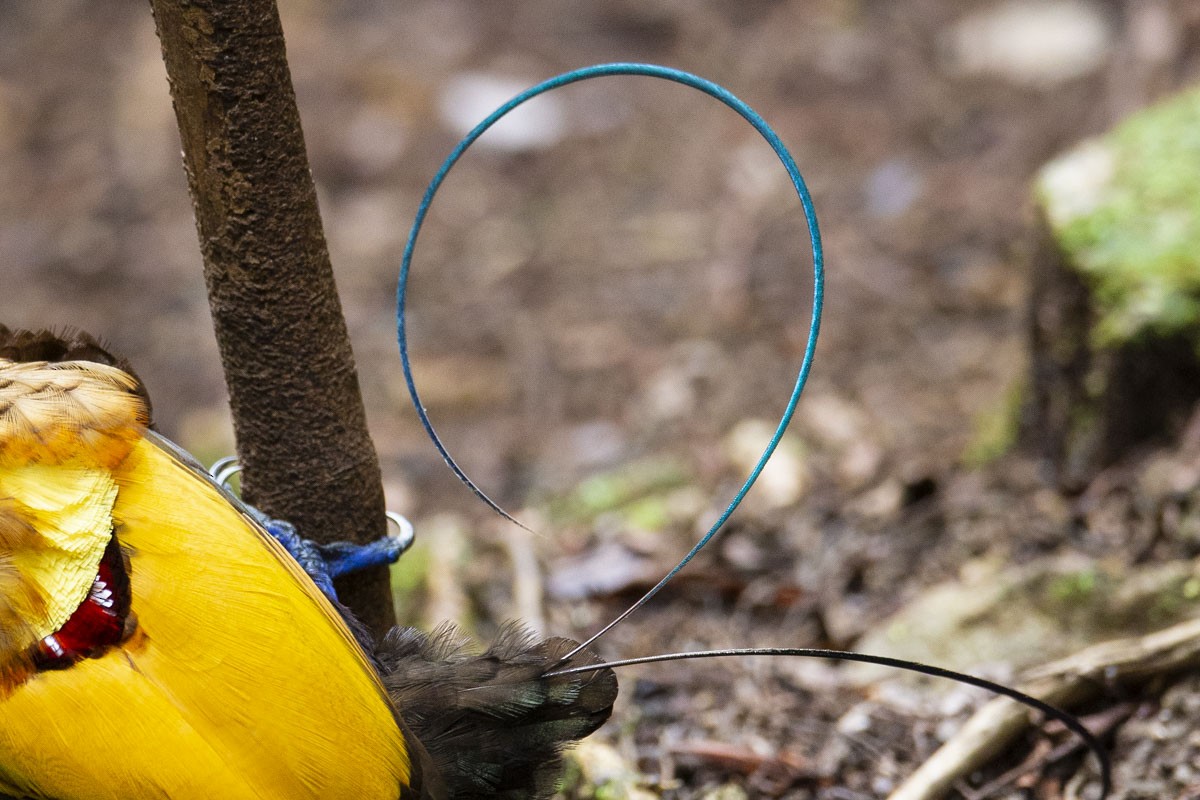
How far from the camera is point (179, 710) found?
1323mm

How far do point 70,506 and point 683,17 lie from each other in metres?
5.85

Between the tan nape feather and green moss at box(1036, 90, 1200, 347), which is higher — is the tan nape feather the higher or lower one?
the higher one

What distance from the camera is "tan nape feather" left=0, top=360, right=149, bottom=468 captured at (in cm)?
137

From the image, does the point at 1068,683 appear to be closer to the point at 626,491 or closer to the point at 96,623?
the point at 96,623

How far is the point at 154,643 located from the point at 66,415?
311 millimetres

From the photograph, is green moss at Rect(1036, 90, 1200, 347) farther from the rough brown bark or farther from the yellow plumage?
the yellow plumage

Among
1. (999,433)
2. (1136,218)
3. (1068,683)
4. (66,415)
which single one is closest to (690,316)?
(999,433)

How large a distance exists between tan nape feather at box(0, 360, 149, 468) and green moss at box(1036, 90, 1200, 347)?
2243 mm

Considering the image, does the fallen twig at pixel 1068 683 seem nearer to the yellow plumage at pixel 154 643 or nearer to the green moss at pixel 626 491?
the yellow plumage at pixel 154 643

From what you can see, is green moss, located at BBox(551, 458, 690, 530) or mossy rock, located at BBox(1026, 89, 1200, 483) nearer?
mossy rock, located at BBox(1026, 89, 1200, 483)

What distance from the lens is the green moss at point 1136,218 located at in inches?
103

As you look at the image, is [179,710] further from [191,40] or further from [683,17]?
[683,17]

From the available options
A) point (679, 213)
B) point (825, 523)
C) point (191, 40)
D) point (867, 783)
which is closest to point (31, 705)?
point (191, 40)

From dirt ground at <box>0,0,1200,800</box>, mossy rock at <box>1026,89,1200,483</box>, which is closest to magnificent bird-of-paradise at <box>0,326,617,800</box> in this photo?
dirt ground at <box>0,0,1200,800</box>
